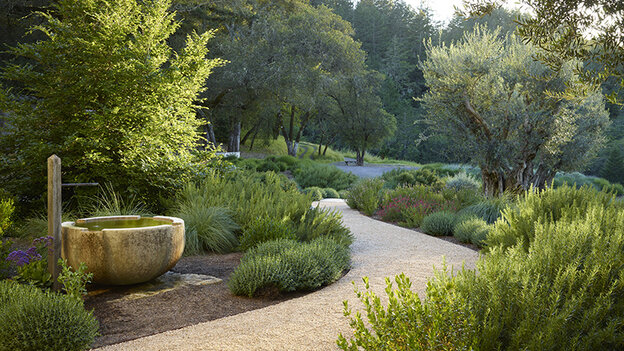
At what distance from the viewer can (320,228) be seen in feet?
22.8

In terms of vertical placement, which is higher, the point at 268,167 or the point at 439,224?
the point at 268,167

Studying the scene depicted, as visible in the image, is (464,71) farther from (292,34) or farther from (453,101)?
(292,34)

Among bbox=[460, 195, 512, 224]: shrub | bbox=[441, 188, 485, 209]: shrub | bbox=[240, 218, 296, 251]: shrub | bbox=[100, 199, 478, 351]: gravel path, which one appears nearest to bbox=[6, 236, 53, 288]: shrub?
bbox=[100, 199, 478, 351]: gravel path

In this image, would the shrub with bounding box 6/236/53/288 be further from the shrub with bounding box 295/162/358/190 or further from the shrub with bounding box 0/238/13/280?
the shrub with bounding box 295/162/358/190

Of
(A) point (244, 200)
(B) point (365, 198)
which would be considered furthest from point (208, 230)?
(B) point (365, 198)

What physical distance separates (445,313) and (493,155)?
10.5m

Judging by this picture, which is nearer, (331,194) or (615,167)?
(331,194)

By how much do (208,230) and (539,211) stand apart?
4.56 m

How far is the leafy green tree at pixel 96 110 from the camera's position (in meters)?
7.12

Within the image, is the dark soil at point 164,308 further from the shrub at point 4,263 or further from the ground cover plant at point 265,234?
the shrub at point 4,263

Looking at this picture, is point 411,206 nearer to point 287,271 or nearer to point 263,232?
point 263,232

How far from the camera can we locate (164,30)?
26.6 feet

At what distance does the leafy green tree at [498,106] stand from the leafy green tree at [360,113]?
67.1 ft

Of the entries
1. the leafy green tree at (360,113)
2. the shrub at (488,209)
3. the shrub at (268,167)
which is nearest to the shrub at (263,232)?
the shrub at (488,209)
